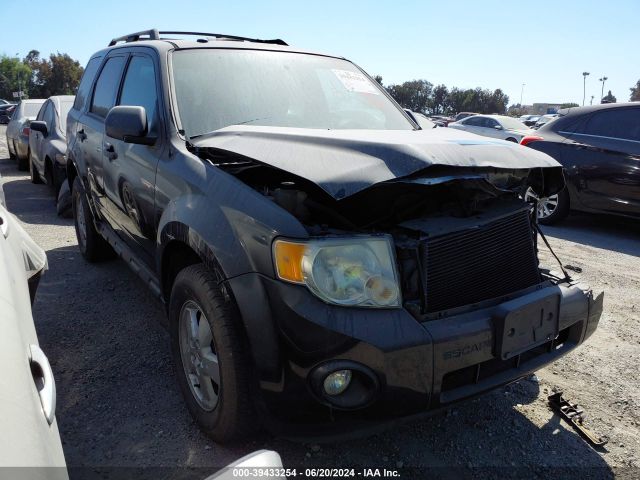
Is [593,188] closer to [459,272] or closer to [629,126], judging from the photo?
[629,126]

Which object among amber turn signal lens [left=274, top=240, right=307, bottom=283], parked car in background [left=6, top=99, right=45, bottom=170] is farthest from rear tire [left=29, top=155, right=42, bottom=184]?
amber turn signal lens [left=274, top=240, right=307, bottom=283]

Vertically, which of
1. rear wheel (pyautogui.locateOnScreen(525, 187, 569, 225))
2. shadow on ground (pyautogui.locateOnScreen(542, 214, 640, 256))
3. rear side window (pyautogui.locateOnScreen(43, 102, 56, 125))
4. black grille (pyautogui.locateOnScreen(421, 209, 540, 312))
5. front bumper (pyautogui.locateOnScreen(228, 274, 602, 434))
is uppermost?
rear side window (pyautogui.locateOnScreen(43, 102, 56, 125))

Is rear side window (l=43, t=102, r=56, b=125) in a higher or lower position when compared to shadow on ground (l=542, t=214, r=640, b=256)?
higher

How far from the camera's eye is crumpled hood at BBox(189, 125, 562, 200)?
6.40 ft

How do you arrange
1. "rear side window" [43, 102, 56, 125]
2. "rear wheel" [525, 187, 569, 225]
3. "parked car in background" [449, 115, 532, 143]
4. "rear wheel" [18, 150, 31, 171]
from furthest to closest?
"parked car in background" [449, 115, 532, 143], "rear wheel" [18, 150, 31, 171], "rear side window" [43, 102, 56, 125], "rear wheel" [525, 187, 569, 225]

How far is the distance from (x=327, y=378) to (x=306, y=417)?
19 cm

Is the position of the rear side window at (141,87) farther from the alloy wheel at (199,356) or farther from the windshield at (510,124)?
the windshield at (510,124)

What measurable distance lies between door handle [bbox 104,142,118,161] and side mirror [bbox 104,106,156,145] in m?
0.64

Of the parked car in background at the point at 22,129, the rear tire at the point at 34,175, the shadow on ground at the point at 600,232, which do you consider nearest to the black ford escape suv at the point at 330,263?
the shadow on ground at the point at 600,232

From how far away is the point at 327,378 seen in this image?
182 cm

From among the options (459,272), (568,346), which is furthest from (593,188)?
(459,272)

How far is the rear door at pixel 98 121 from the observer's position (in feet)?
12.5

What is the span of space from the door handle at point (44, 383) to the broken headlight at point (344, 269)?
85cm

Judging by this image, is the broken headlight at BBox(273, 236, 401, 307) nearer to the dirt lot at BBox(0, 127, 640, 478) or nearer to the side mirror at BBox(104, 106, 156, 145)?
the dirt lot at BBox(0, 127, 640, 478)
